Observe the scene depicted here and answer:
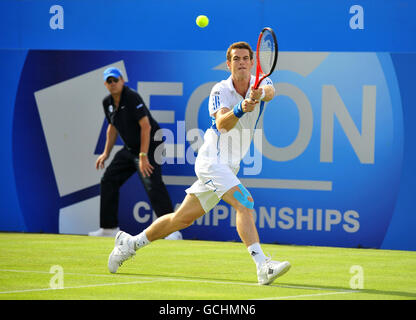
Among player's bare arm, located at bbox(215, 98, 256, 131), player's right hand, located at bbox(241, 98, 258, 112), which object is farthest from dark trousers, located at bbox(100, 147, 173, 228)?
player's right hand, located at bbox(241, 98, 258, 112)

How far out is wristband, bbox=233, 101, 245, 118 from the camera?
586cm

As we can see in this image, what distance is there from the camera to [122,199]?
1056 cm

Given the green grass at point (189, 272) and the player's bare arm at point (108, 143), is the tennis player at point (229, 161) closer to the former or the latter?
the green grass at point (189, 272)

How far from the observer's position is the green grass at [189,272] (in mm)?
5617

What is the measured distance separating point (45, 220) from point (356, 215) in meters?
3.89

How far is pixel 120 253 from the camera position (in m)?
6.63

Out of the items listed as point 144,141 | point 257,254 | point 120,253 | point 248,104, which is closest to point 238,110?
point 248,104

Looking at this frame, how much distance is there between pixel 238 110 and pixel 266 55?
73 centimetres

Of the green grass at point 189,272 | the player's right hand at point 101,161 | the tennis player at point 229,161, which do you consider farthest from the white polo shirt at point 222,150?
the player's right hand at point 101,161

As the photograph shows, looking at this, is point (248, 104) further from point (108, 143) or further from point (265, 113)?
point (108, 143)

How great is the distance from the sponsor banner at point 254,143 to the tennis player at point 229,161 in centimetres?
345

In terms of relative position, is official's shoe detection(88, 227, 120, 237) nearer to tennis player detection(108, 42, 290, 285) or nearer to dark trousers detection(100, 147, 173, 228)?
dark trousers detection(100, 147, 173, 228)

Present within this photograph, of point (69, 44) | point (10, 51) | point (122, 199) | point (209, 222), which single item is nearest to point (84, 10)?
point (69, 44)

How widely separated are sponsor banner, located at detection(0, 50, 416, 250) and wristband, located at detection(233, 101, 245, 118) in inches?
154
